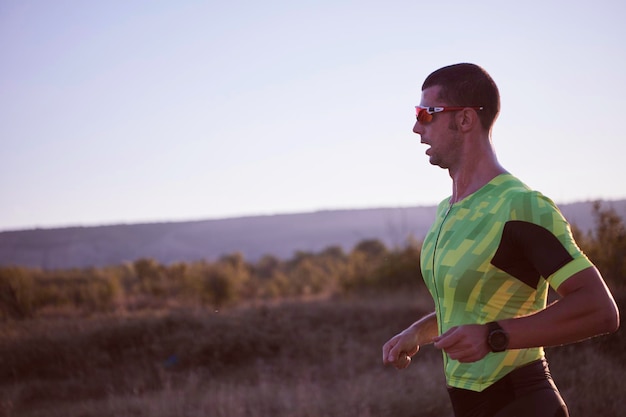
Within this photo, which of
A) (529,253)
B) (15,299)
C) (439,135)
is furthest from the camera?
(15,299)

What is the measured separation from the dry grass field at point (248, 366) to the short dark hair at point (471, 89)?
454cm

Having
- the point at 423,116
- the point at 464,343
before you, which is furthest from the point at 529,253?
the point at 423,116

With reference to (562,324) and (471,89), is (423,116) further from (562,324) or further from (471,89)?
(562,324)

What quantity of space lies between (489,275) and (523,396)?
1.30ft

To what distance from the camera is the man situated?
6.33 feet

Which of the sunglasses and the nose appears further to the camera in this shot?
the nose

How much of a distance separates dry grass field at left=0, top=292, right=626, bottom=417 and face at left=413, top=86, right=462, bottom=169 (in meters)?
4.38

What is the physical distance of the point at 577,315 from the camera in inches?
74.1

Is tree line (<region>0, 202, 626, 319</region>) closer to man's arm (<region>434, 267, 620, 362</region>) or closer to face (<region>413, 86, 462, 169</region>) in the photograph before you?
face (<region>413, 86, 462, 169</region>)

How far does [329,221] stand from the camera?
101m

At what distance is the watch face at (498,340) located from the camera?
6.43 feet

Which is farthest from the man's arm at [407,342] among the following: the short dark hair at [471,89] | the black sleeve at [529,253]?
the short dark hair at [471,89]

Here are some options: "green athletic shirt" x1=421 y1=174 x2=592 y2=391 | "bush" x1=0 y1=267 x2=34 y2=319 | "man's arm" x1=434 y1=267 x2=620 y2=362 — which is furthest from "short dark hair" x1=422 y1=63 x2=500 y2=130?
"bush" x1=0 y1=267 x2=34 y2=319

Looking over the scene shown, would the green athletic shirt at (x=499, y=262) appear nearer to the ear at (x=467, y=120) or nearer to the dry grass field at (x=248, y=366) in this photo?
the ear at (x=467, y=120)
